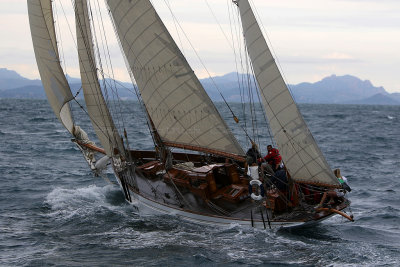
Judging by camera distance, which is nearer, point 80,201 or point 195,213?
point 195,213

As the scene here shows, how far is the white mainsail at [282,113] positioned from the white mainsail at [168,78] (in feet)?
7.70

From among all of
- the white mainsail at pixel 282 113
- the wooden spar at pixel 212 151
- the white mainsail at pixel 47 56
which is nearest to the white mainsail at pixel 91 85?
the white mainsail at pixel 47 56

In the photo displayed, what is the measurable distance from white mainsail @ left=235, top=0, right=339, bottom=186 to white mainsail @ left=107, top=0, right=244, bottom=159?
7.70 feet

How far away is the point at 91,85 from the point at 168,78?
3.90m

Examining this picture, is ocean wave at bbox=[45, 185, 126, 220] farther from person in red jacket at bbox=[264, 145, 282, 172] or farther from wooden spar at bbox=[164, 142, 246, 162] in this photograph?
person in red jacket at bbox=[264, 145, 282, 172]

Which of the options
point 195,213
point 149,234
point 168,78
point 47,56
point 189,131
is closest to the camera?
point 149,234

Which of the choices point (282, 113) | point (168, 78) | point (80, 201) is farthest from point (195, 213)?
point (80, 201)

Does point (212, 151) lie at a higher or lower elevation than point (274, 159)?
higher

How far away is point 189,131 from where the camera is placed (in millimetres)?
17750

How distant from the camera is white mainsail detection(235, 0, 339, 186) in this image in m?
14.9

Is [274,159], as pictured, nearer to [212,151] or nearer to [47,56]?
[212,151]

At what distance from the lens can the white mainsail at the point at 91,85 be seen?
1955 centimetres

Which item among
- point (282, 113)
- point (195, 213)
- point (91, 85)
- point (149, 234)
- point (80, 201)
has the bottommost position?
point (149, 234)

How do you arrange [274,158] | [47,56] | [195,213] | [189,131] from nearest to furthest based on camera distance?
[195,213] < [189,131] < [274,158] < [47,56]
